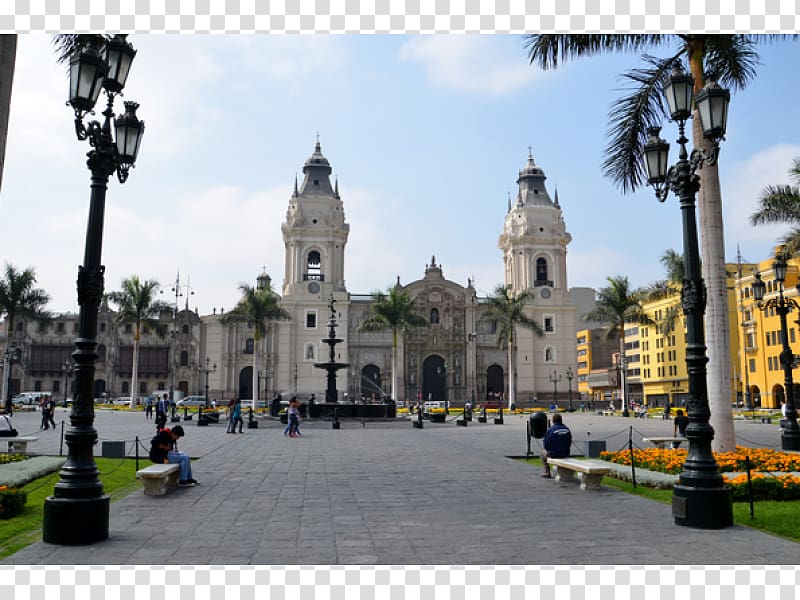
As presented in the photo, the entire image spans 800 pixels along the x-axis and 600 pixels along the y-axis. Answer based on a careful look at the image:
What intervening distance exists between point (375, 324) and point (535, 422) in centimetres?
3935

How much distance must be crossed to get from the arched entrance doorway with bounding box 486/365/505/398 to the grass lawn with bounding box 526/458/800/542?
57326 millimetres

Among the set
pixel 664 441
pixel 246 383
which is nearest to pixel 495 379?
pixel 246 383

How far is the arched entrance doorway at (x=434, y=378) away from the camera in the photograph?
222ft

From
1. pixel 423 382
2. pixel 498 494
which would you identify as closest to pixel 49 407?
pixel 498 494

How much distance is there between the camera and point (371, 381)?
66.1 m

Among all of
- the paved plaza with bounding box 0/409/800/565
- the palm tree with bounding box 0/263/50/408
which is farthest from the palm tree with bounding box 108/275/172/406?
the paved plaza with bounding box 0/409/800/565

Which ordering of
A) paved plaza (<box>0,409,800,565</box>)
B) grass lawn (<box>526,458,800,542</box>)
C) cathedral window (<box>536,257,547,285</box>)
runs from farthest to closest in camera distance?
cathedral window (<box>536,257,547,285</box>) < grass lawn (<box>526,458,800,542</box>) < paved plaza (<box>0,409,800,565</box>)

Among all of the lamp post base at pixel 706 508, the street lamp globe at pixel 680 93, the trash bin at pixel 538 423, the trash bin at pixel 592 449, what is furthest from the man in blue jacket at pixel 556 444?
the street lamp globe at pixel 680 93

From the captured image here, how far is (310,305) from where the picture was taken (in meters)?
65.7

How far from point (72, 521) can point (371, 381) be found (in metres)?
59.4

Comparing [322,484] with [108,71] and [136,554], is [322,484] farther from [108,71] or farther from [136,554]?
[108,71]

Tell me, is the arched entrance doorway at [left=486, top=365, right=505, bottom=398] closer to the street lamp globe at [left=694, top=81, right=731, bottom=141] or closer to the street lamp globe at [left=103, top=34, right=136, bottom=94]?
the street lamp globe at [left=694, top=81, right=731, bottom=141]

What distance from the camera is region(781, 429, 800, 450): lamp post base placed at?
18875 mm

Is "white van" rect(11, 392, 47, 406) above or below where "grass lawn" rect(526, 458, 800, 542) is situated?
above
